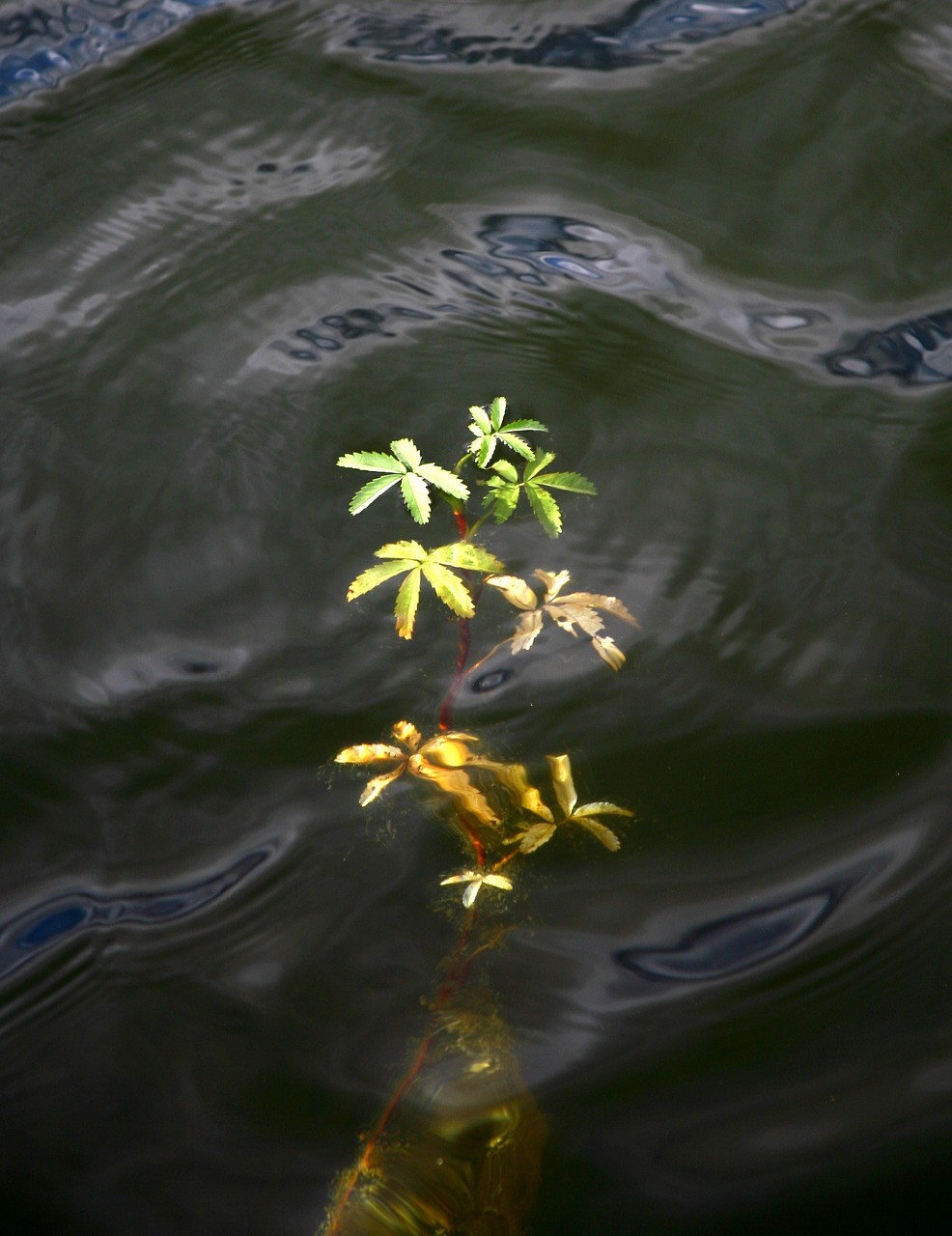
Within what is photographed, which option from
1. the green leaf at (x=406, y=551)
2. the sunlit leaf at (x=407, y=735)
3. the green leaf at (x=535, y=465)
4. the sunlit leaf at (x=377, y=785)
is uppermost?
the green leaf at (x=535, y=465)

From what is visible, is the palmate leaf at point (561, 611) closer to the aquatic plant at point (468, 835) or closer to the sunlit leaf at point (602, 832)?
the aquatic plant at point (468, 835)

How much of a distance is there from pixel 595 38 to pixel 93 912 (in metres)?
2.30

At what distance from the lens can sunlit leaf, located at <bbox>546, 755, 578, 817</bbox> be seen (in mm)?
1872

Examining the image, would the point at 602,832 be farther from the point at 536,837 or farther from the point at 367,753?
the point at 367,753

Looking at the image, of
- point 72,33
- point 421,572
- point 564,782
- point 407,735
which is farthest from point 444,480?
point 72,33

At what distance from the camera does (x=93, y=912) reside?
1891 mm

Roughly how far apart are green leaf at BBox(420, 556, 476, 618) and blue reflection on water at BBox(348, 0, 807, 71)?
5.00 feet

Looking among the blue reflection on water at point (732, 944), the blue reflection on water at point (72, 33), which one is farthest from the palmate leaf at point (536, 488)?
the blue reflection on water at point (72, 33)

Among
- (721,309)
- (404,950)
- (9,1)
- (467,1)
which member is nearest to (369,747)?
(404,950)

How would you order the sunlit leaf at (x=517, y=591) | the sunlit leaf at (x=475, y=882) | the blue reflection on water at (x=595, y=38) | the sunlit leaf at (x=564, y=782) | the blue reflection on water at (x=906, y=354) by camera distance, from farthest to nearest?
the blue reflection on water at (x=595, y=38), the blue reflection on water at (x=906, y=354), the sunlit leaf at (x=517, y=591), the sunlit leaf at (x=564, y=782), the sunlit leaf at (x=475, y=882)

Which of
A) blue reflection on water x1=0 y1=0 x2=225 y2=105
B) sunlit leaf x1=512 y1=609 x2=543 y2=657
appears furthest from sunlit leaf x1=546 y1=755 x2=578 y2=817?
blue reflection on water x1=0 y1=0 x2=225 y2=105

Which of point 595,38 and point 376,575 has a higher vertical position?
point 595,38

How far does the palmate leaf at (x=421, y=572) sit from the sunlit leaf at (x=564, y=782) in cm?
31

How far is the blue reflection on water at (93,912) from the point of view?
188 centimetres
